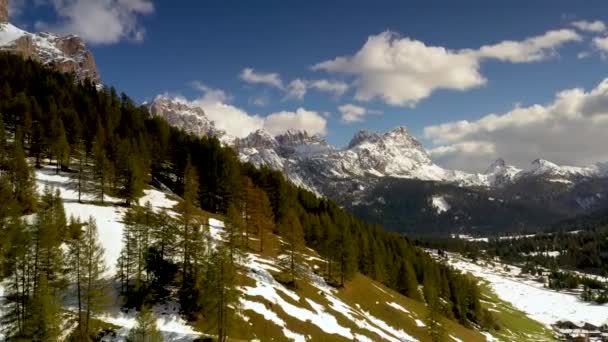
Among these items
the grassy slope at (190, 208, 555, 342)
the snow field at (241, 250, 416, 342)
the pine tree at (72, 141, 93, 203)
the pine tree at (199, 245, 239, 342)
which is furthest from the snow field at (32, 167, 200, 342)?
the snow field at (241, 250, 416, 342)

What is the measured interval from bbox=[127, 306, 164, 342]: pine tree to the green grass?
96470 millimetres

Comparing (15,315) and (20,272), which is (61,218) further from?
(15,315)

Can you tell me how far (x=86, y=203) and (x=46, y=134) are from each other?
2620 centimetres

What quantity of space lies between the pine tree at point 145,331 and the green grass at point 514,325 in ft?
317

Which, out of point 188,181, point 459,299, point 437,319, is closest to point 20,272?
point 188,181

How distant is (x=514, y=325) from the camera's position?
134625 millimetres

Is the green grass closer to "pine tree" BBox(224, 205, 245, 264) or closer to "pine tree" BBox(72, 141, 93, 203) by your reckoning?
"pine tree" BBox(224, 205, 245, 264)

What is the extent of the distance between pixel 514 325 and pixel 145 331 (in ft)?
410

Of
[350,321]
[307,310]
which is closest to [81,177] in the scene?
[307,310]

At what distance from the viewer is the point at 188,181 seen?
91.8 m

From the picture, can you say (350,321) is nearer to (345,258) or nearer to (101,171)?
(345,258)

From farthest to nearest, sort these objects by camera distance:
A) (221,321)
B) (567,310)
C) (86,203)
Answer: (567,310) → (86,203) → (221,321)

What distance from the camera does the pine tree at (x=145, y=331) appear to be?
42844mm

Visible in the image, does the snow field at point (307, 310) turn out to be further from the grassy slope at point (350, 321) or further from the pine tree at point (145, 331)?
the pine tree at point (145, 331)
